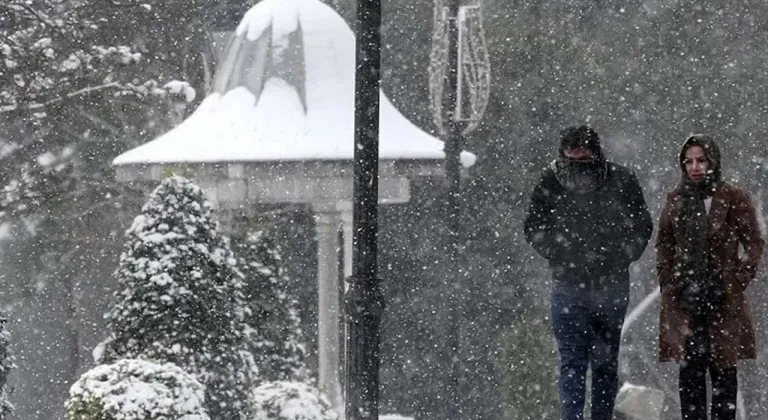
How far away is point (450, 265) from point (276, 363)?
1488mm

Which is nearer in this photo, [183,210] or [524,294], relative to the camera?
[183,210]

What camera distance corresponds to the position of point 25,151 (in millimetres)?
16734

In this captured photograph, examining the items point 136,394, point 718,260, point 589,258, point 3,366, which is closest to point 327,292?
point 3,366

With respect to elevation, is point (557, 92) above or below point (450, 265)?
above

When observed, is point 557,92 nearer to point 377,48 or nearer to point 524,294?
point 524,294

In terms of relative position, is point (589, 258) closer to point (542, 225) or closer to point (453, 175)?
point (542, 225)

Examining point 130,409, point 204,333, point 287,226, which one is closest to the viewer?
point 130,409

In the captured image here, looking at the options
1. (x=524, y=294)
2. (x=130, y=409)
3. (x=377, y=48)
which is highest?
(x=377, y=48)

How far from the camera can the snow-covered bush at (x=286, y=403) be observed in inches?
318

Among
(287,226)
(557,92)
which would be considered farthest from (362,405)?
(557,92)

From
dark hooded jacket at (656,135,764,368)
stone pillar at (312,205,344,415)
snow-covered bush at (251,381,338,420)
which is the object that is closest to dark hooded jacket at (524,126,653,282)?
dark hooded jacket at (656,135,764,368)

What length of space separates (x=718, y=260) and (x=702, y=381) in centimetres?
58

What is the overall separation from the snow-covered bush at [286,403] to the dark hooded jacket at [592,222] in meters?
2.81

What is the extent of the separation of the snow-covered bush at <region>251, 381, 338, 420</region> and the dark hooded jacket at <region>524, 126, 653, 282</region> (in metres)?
2.81
